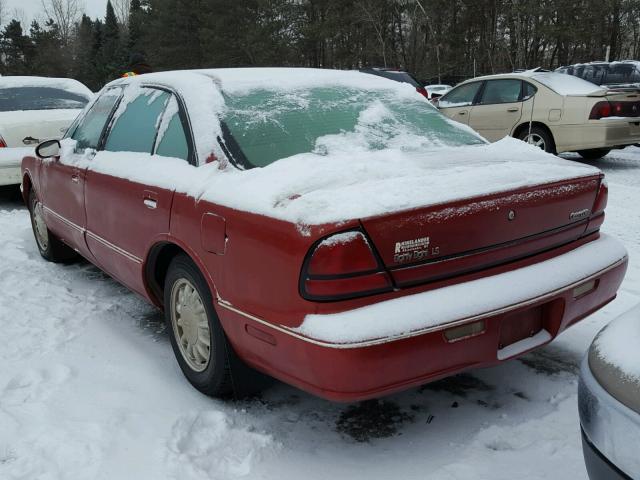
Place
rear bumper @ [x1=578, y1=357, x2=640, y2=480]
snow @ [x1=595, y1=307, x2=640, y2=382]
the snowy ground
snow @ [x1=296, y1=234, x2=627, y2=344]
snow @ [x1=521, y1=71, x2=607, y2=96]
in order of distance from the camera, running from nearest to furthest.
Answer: rear bumper @ [x1=578, y1=357, x2=640, y2=480] → snow @ [x1=595, y1=307, x2=640, y2=382] → snow @ [x1=296, y1=234, x2=627, y2=344] → the snowy ground → snow @ [x1=521, y1=71, x2=607, y2=96]

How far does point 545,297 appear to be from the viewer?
2.54 meters

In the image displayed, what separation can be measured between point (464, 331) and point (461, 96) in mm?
8667

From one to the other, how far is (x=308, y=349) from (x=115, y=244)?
1873 mm

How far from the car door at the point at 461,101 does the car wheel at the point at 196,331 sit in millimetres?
7691

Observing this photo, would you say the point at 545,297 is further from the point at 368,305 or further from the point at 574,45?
the point at 574,45

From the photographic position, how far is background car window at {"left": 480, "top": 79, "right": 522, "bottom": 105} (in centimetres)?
941

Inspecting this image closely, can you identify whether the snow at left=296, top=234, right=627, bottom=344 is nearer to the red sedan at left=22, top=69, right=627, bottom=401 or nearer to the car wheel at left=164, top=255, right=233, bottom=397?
the red sedan at left=22, top=69, right=627, bottom=401

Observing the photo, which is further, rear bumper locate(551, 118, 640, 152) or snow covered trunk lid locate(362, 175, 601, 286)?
rear bumper locate(551, 118, 640, 152)

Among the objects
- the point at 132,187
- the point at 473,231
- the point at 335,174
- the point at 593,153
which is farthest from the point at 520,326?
the point at 593,153

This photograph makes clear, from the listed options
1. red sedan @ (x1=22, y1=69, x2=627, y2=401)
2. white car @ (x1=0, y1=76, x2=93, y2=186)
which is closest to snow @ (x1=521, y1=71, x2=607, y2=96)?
red sedan @ (x1=22, y1=69, x2=627, y2=401)

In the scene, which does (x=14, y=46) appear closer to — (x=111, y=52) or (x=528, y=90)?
(x=111, y=52)

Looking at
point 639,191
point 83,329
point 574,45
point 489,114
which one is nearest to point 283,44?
point 574,45

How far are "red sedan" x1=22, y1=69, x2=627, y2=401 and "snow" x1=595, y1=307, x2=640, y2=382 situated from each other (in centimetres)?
56

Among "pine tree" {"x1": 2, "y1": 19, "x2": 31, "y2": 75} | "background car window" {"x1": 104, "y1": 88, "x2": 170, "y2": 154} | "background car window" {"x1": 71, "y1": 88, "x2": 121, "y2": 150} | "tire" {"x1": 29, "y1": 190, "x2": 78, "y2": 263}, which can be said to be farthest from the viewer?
"pine tree" {"x1": 2, "y1": 19, "x2": 31, "y2": 75}
